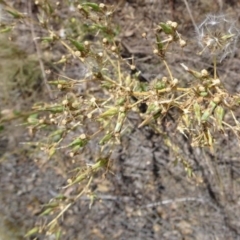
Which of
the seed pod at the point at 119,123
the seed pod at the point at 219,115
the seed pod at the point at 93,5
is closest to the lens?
the seed pod at the point at 219,115

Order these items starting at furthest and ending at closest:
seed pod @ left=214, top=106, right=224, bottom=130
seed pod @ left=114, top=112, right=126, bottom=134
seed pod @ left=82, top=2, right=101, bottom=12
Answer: seed pod @ left=82, top=2, right=101, bottom=12, seed pod @ left=114, top=112, right=126, bottom=134, seed pod @ left=214, top=106, right=224, bottom=130

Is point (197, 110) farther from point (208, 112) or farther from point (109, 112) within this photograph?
point (109, 112)

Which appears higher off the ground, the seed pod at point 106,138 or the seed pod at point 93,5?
the seed pod at point 93,5

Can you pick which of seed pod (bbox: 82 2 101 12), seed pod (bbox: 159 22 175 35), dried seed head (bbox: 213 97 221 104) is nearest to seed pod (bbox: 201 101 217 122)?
dried seed head (bbox: 213 97 221 104)

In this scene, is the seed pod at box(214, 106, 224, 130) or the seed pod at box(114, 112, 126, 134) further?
the seed pod at box(114, 112, 126, 134)

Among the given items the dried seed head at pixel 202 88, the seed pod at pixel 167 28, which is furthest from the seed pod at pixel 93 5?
the dried seed head at pixel 202 88

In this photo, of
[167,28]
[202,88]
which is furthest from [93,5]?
[202,88]

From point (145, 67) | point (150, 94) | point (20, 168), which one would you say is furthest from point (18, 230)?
point (150, 94)

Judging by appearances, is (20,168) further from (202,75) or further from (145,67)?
(202,75)

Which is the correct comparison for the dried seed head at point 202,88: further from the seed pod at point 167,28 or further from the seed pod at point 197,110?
the seed pod at point 167,28

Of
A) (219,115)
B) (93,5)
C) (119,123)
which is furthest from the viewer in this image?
(93,5)

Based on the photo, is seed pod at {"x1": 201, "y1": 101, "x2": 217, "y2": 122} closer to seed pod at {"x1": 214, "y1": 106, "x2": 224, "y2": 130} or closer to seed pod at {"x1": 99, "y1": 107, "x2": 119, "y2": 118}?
seed pod at {"x1": 214, "y1": 106, "x2": 224, "y2": 130}
